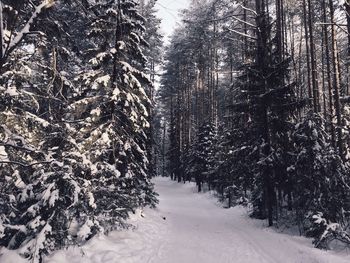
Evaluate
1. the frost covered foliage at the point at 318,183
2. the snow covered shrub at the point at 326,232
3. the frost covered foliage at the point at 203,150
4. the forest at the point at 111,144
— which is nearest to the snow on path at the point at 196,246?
the snow covered shrub at the point at 326,232

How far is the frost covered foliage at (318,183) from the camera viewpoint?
11.1 m

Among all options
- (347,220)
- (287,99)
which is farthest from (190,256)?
(287,99)

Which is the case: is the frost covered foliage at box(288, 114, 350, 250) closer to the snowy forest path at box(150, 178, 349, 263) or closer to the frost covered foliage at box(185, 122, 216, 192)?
the snowy forest path at box(150, 178, 349, 263)

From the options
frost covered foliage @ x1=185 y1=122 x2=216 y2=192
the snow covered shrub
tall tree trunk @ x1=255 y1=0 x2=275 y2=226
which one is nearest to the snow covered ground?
the snow covered shrub

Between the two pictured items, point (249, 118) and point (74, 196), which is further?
point (249, 118)

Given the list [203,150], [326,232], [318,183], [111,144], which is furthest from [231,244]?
[203,150]

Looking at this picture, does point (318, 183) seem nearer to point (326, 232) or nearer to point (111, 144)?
point (326, 232)

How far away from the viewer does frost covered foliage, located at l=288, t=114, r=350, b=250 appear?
1109 cm

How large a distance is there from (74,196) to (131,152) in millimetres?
7091

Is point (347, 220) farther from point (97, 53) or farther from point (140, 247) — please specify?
point (97, 53)

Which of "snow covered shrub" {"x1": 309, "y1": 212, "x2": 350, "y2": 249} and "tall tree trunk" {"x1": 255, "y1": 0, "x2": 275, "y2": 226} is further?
"tall tree trunk" {"x1": 255, "y1": 0, "x2": 275, "y2": 226}

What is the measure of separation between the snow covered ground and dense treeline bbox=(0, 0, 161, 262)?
1.77ft

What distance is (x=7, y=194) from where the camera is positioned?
273 inches

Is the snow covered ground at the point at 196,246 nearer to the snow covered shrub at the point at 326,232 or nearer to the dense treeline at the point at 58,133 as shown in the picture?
the snow covered shrub at the point at 326,232
